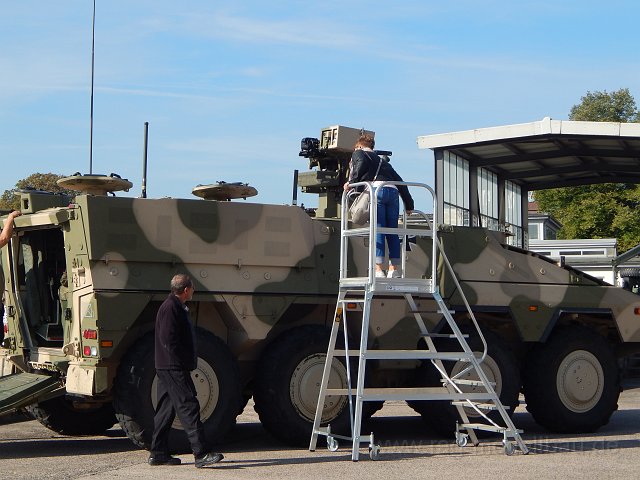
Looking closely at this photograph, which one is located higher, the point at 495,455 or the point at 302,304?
the point at 302,304

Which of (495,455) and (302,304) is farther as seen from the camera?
(302,304)

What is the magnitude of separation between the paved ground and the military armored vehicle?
1.19 feet

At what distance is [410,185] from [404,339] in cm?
198

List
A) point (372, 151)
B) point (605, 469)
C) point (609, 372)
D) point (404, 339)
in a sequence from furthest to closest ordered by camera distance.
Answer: point (609, 372), point (404, 339), point (372, 151), point (605, 469)

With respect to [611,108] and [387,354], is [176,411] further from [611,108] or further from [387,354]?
[611,108]

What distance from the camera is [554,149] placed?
26562 mm

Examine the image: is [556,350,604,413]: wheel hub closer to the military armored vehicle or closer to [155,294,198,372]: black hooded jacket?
the military armored vehicle

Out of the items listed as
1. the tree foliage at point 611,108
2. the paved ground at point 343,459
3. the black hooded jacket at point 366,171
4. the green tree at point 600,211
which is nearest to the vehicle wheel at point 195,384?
the paved ground at point 343,459

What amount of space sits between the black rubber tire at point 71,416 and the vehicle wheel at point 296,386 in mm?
2086

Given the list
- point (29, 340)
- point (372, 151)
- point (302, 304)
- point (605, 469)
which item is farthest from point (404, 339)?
point (29, 340)

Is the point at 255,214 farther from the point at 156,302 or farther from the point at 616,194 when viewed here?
the point at 616,194

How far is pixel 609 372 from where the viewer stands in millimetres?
12391

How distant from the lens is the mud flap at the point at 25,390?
33.0ft

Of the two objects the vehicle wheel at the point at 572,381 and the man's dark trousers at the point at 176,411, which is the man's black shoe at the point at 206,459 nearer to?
the man's dark trousers at the point at 176,411
